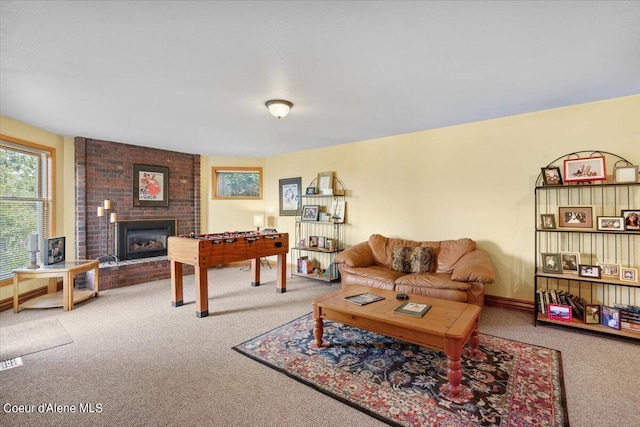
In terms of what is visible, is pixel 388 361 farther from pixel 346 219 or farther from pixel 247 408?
pixel 346 219

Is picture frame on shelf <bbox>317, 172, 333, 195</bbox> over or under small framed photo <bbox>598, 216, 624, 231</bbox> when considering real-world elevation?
over

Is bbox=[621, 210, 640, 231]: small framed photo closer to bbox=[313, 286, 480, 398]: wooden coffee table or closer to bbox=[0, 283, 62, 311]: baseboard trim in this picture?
bbox=[313, 286, 480, 398]: wooden coffee table

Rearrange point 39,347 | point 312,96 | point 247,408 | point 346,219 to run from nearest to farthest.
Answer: point 247,408, point 39,347, point 312,96, point 346,219

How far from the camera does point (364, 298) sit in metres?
2.77

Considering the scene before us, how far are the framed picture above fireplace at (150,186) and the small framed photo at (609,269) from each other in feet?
21.4

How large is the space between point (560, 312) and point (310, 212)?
12.5 ft

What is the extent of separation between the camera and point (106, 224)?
4.92 meters

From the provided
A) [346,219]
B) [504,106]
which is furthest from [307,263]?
[504,106]

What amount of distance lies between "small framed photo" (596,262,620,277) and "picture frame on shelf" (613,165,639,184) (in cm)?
85

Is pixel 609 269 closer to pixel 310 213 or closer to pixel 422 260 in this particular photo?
pixel 422 260

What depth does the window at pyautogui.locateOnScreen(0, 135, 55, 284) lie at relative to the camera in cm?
374

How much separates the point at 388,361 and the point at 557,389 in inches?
45.7

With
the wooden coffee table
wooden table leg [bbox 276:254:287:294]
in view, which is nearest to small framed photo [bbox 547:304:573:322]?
the wooden coffee table

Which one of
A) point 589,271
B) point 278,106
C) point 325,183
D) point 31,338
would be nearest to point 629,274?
point 589,271
